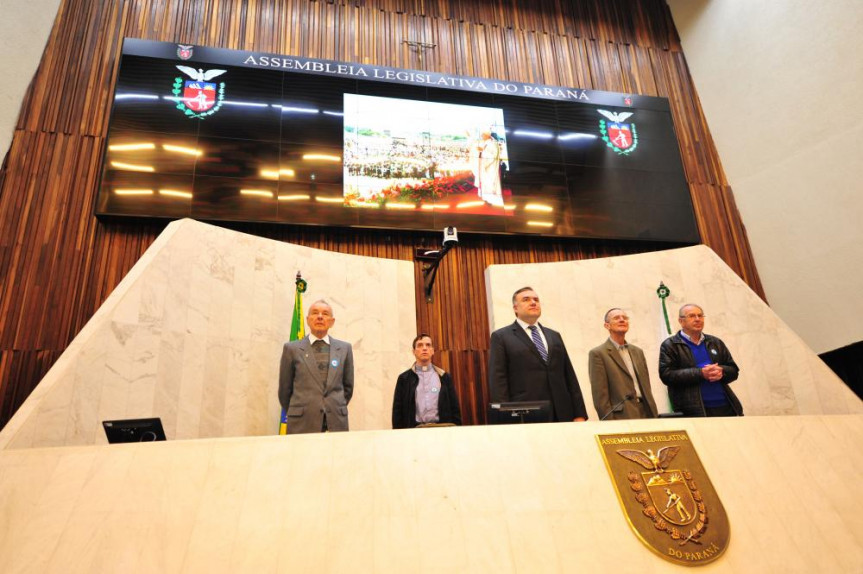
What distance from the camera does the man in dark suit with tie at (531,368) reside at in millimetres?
2762

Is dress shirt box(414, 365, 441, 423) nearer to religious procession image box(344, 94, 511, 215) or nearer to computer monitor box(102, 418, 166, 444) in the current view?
computer monitor box(102, 418, 166, 444)

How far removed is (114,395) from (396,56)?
14.9 feet

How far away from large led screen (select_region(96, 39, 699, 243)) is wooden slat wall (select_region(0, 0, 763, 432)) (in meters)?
0.25

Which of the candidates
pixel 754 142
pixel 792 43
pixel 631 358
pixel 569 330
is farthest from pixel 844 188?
pixel 631 358

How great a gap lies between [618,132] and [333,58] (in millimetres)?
3256

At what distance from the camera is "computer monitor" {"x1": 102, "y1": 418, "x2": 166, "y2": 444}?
1894mm

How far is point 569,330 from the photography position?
506 centimetres

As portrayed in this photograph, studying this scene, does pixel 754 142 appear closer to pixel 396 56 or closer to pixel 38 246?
pixel 396 56

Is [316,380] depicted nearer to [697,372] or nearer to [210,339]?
[210,339]

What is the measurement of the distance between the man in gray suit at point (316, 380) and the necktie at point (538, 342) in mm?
1071

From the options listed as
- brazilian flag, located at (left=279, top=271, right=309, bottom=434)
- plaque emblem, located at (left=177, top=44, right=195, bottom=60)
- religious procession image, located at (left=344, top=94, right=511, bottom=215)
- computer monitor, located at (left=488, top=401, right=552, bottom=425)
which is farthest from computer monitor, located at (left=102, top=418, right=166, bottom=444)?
plaque emblem, located at (left=177, top=44, right=195, bottom=60)

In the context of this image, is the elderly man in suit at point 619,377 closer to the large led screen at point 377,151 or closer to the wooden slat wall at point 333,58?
the wooden slat wall at point 333,58

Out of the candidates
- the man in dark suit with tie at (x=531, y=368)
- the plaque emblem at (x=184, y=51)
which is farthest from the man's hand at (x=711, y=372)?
the plaque emblem at (x=184, y=51)

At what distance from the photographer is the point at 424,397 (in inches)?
128
